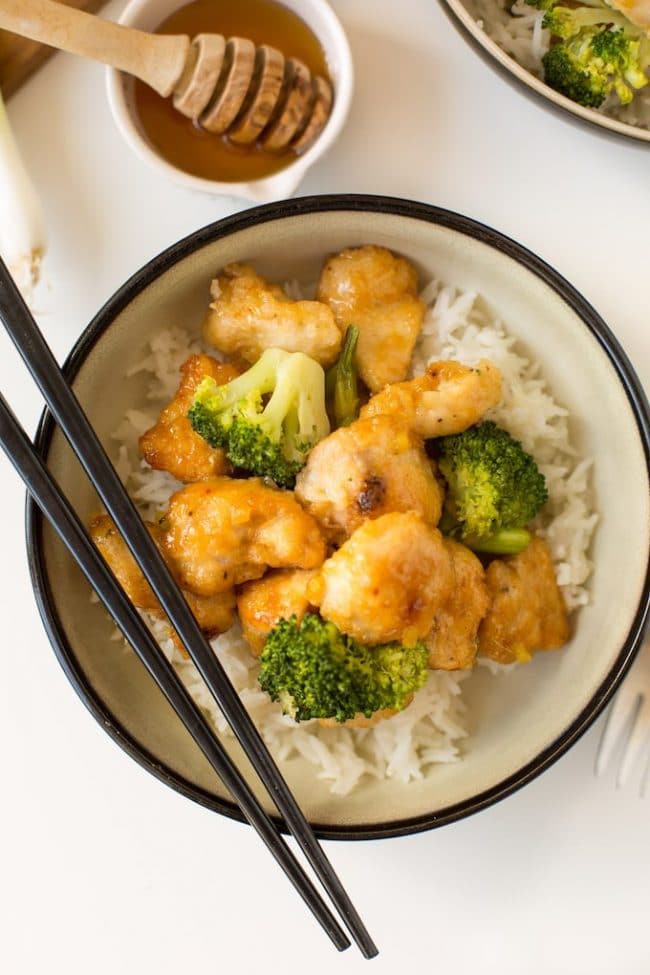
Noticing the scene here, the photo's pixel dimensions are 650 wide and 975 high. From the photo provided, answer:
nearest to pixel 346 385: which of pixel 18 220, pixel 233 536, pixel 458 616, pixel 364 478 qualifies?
pixel 364 478

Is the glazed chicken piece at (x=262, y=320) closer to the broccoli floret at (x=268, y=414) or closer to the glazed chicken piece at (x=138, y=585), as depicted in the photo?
the broccoli floret at (x=268, y=414)

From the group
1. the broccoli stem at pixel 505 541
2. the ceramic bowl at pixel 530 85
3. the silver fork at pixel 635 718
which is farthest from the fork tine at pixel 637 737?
the ceramic bowl at pixel 530 85

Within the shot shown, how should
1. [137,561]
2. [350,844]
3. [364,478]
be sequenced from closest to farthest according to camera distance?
[137,561] → [364,478] → [350,844]

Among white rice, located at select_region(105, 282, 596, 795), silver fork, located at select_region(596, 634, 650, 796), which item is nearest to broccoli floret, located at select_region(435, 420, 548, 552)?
white rice, located at select_region(105, 282, 596, 795)

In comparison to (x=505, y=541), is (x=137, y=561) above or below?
below

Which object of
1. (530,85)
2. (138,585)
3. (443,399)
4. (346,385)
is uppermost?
(530,85)

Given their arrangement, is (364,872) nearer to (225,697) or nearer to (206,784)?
(206,784)

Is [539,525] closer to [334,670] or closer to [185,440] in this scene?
[334,670]
